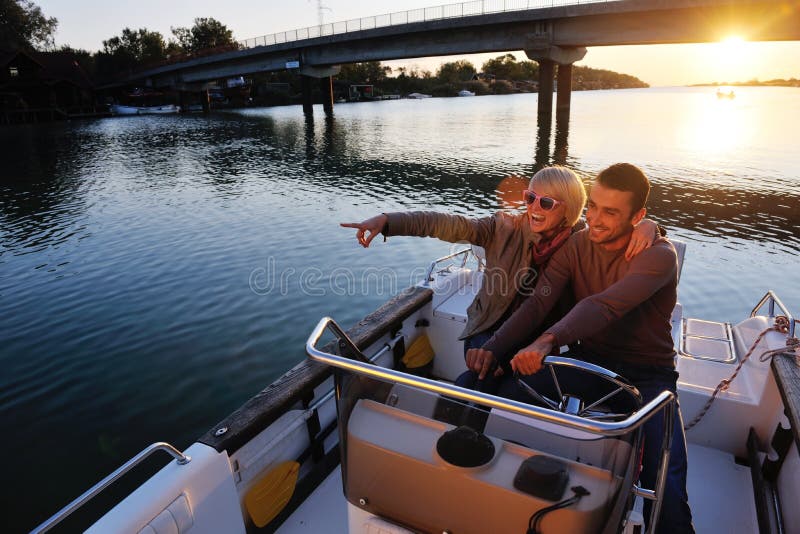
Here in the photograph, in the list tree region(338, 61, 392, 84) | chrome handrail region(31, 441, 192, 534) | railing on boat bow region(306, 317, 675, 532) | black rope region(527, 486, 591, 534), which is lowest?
chrome handrail region(31, 441, 192, 534)

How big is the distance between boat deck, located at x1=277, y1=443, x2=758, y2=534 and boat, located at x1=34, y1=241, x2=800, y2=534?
0.01 meters

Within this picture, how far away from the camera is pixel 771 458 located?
338cm

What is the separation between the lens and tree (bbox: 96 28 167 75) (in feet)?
316

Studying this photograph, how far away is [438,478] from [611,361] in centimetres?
163

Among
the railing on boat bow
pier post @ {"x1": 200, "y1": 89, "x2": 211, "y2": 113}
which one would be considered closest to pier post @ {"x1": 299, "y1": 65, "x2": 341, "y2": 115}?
pier post @ {"x1": 200, "y1": 89, "x2": 211, "y2": 113}

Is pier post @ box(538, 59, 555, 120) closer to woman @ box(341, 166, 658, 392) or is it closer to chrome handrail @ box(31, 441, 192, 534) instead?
woman @ box(341, 166, 658, 392)

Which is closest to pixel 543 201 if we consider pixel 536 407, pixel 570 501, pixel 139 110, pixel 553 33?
pixel 536 407

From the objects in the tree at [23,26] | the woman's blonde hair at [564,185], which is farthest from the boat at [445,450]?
the tree at [23,26]

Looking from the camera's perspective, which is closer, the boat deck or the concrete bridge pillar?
the boat deck

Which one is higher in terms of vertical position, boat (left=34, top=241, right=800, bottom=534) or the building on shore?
the building on shore

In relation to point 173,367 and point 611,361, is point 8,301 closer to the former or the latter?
point 173,367

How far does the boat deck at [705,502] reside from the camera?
3.20 m

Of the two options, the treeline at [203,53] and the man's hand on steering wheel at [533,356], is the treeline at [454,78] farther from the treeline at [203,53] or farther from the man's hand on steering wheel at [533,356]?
the man's hand on steering wheel at [533,356]

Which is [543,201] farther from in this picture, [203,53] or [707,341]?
[203,53]
